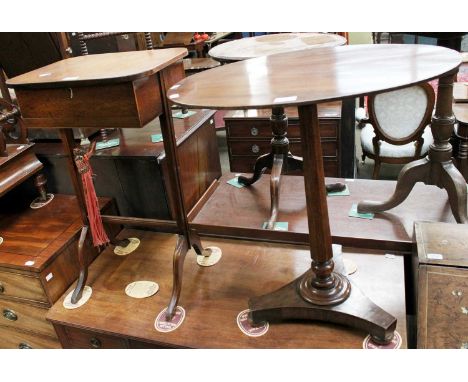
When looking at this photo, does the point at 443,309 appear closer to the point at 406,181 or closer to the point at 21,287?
the point at 406,181

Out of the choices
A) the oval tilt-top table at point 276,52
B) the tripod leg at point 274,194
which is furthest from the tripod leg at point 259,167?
the tripod leg at point 274,194

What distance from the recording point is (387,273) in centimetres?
157

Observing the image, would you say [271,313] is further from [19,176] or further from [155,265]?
[19,176]

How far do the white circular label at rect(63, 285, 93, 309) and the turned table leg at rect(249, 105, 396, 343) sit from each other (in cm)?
70

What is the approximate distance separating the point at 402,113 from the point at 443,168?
2.69 ft

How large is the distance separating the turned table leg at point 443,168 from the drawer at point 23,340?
1.62m

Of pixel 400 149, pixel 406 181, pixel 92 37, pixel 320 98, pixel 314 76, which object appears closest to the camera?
pixel 320 98

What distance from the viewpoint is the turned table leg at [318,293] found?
1226 millimetres

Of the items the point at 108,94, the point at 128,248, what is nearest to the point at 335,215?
the point at 128,248

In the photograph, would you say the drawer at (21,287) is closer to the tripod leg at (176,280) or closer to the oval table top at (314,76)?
the tripod leg at (176,280)

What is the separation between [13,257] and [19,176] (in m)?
0.41

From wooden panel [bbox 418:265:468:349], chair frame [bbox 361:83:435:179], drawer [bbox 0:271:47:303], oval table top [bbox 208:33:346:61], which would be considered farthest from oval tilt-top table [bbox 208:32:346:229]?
drawer [bbox 0:271:47:303]

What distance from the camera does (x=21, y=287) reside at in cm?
173

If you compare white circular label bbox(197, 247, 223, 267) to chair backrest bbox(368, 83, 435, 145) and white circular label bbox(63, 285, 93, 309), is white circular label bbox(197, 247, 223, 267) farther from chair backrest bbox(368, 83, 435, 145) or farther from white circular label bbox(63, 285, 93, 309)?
chair backrest bbox(368, 83, 435, 145)
